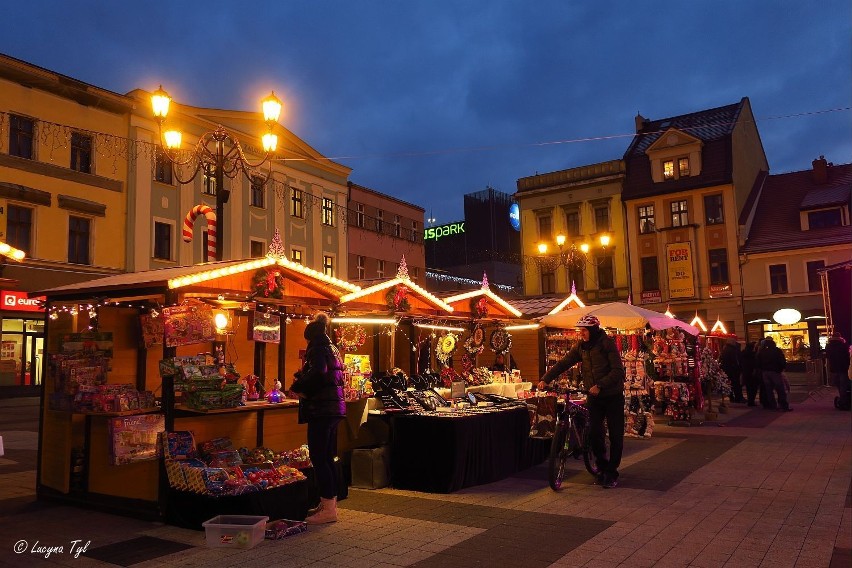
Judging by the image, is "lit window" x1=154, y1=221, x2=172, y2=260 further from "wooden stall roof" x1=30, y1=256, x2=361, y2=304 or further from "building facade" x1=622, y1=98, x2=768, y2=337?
"building facade" x1=622, y1=98, x2=768, y2=337

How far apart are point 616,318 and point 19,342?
1994 cm

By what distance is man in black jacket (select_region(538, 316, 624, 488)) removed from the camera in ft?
25.9

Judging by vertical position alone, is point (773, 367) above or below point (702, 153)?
below

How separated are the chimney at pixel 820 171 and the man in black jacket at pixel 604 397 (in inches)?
1238

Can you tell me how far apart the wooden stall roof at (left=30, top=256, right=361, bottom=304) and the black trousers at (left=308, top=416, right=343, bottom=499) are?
2008 mm

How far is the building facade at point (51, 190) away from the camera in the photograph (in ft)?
68.9

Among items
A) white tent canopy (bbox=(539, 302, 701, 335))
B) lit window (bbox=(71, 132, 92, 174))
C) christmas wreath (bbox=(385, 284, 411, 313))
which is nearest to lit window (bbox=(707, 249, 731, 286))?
white tent canopy (bbox=(539, 302, 701, 335))

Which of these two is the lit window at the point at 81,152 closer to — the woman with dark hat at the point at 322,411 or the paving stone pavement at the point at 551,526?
the paving stone pavement at the point at 551,526

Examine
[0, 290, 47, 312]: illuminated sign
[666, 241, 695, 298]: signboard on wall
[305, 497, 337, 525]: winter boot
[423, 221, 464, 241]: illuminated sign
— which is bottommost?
[305, 497, 337, 525]: winter boot

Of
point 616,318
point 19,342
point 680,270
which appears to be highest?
point 680,270

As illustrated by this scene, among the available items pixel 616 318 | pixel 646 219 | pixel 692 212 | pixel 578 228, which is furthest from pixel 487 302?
pixel 578 228

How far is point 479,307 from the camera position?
13.1 m

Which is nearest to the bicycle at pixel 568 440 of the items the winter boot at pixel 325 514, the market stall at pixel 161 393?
the winter boot at pixel 325 514

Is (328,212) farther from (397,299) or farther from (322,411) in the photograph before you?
(322,411)
